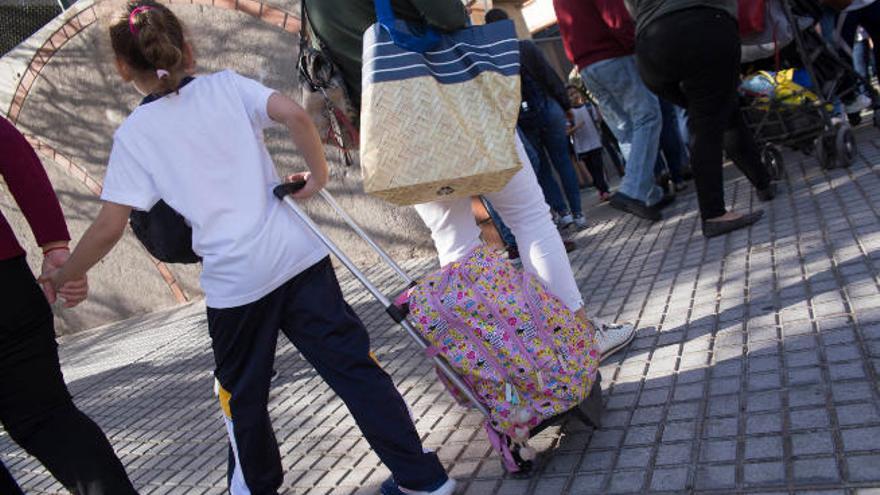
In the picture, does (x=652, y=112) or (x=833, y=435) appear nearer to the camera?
(x=833, y=435)

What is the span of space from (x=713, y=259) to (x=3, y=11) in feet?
31.3

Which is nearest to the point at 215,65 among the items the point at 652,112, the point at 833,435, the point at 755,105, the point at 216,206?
the point at 652,112

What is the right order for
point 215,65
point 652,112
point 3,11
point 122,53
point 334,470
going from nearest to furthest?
point 122,53 → point 334,470 → point 652,112 → point 215,65 → point 3,11

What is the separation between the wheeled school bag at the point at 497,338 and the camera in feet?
7.93

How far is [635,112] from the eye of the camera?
5574 mm

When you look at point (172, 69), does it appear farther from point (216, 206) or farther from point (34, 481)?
point (34, 481)

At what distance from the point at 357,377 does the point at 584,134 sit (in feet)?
20.0

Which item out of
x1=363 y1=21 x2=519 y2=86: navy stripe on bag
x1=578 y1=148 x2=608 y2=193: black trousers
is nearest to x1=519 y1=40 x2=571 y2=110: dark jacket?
x1=578 y1=148 x2=608 y2=193: black trousers

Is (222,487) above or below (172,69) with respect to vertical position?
below

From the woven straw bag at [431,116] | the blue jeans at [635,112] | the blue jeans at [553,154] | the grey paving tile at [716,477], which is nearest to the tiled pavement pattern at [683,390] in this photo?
the grey paving tile at [716,477]

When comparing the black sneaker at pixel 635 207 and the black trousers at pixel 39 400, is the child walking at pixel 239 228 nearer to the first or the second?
the black trousers at pixel 39 400

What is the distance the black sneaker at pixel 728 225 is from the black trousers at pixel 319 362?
2.73 metres

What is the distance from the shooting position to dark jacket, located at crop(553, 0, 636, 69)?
536cm

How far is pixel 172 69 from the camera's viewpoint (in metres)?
2.42
